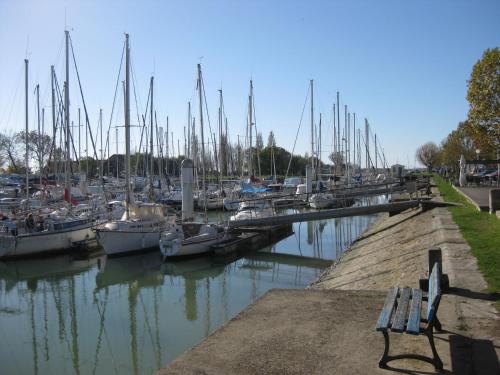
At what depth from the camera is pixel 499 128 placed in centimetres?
3100

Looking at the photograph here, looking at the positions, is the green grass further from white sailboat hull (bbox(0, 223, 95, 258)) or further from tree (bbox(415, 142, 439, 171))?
tree (bbox(415, 142, 439, 171))

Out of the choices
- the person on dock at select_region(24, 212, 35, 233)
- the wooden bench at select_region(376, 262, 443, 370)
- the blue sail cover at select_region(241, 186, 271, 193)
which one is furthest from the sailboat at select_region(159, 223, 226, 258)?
the blue sail cover at select_region(241, 186, 271, 193)

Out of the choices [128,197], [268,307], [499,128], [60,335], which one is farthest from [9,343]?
[499,128]

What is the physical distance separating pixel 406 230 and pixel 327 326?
1551cm

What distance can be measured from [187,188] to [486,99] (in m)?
19.8

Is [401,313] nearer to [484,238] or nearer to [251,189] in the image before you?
[484,238]

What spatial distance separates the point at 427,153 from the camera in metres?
134

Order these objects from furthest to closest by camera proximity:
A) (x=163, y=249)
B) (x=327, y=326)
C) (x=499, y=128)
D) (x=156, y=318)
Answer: (x=499, y=128) < (x=163, y=249) < (x=156, y=318) < (x=327, y=326)

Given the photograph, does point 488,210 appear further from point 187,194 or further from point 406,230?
point 187,194

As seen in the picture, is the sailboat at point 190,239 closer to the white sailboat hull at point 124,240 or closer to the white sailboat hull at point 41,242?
the white sailboat hull at point 124,240

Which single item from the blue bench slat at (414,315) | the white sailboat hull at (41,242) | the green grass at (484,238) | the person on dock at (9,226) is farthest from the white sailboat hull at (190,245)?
the blue bench slat at (414,315)

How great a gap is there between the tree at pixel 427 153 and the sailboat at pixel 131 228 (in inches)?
4446

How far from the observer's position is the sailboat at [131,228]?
25.8 meters

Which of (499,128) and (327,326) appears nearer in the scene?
(327,326)
